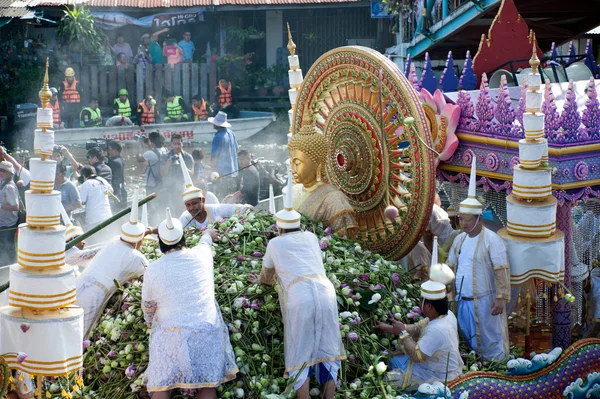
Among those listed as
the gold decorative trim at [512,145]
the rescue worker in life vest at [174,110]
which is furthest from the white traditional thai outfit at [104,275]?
the rescue worker in life vest at [174,110]

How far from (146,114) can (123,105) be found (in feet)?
1.58

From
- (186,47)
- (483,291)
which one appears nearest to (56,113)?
(186,47)

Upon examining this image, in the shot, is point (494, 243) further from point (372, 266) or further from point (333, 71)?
point (333, 71)

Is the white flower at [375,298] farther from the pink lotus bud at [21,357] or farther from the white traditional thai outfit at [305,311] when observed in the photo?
the pink lotus bud at [21,357]

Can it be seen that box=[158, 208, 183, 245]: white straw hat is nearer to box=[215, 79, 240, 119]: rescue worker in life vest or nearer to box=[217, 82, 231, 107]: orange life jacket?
box=[215, 79, 240, 119]: rescue worker in life vest

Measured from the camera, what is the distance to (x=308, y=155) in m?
7.10

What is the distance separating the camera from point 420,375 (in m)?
5.73

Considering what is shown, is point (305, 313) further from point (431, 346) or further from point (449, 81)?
point (449, 81)

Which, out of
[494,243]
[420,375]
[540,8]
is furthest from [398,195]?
[540,8]

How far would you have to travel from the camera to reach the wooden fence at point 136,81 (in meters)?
19.2

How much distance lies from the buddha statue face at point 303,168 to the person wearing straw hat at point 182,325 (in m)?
1.80

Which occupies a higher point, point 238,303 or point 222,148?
point 222,148

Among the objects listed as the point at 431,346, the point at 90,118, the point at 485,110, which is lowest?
the point at 431,346

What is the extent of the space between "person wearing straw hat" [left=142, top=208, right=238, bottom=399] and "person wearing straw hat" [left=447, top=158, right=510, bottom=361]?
1.89 meters
